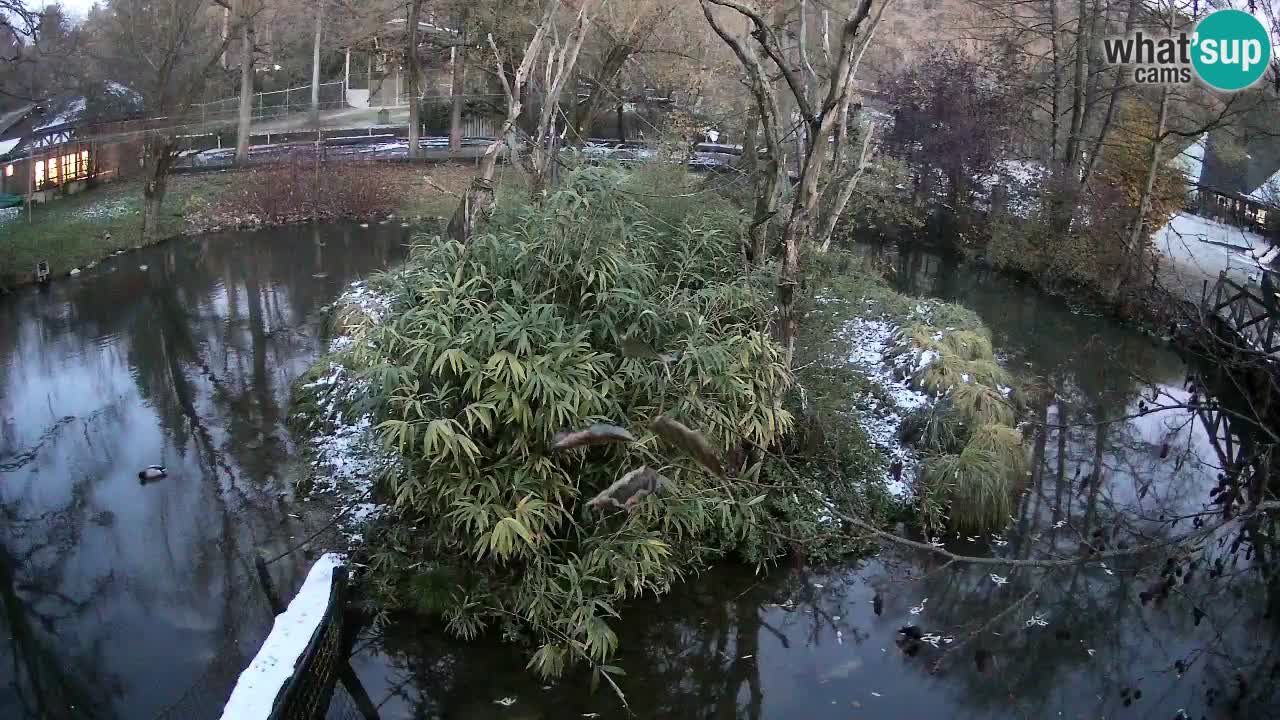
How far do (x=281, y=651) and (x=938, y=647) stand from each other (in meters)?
3.86

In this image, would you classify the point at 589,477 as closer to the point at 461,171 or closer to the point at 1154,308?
the point at 1154,308

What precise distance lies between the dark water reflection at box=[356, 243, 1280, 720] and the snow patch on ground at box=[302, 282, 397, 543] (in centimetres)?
152

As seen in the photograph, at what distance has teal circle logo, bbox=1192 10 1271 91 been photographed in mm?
7906

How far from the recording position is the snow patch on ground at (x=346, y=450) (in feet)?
23.9

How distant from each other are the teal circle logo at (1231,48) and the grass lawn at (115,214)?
824 centimetres

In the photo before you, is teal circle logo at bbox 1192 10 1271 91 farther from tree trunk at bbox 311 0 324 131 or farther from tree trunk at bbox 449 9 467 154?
tree trunk at bbox 311 0 324 131

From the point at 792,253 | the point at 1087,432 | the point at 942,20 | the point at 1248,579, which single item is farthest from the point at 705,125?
the point at 1248,579

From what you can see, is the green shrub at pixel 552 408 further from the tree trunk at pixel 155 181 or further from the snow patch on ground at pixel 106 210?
the snow patch on ground at pixel 106 210

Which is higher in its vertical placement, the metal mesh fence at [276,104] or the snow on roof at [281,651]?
the metal mesh fence at [276,104]

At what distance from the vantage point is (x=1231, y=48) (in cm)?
870

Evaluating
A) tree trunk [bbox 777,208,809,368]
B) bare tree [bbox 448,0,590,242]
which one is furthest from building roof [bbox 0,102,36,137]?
tree trunk [bbox 777,208,809,368]

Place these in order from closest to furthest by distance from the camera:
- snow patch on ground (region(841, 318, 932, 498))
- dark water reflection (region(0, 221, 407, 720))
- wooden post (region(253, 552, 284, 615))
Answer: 1. dark water reflection (region(0, 221, 407, 720))
2. wooden post (region(253, 552, 284, 615))
3. snow patch on ground (region(841, 318, 932, 498))

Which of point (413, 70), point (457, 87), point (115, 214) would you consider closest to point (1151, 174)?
point (413, 70)

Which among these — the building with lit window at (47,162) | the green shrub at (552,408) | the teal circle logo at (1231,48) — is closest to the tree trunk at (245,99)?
the building with lit window at (47,162)
